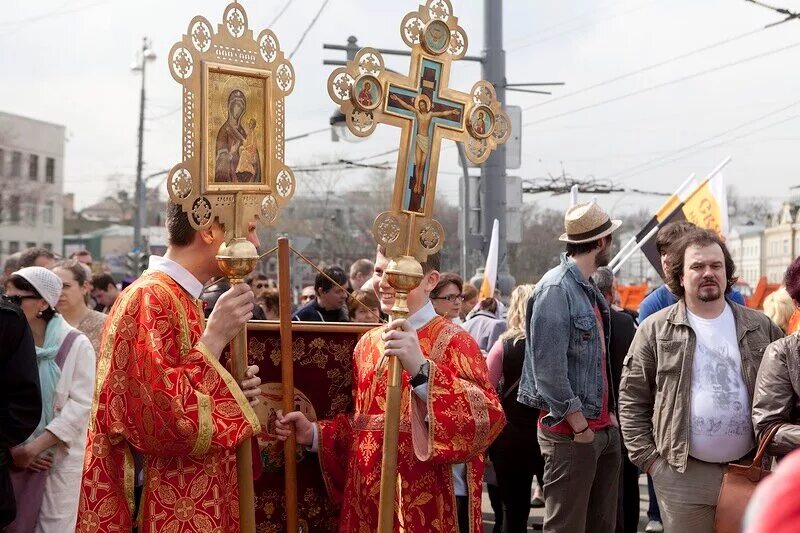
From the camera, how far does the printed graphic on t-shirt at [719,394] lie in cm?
480

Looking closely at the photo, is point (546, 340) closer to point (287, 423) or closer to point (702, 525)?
point (702, 525)

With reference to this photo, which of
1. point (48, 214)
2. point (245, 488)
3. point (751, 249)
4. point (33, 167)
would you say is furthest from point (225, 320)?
point (751, 249)

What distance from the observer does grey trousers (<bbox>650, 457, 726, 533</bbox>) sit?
482 cm

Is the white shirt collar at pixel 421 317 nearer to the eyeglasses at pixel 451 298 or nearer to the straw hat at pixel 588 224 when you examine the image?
the straw hat at pixel 588 224

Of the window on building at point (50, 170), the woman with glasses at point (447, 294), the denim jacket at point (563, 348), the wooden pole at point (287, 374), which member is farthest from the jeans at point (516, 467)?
the window on building at point (50, 170)

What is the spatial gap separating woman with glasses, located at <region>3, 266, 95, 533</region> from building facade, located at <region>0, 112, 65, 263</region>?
4266 centimetres

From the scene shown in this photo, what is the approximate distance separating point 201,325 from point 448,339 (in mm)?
939

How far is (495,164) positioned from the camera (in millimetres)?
13703

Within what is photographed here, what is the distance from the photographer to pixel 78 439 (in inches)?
221

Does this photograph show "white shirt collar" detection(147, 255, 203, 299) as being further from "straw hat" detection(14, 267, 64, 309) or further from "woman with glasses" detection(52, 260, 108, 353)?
"woman with glasses" detection(52, 260, 108, 353)

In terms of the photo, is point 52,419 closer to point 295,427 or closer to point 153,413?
point 295,427

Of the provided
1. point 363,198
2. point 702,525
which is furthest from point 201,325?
point 363,198

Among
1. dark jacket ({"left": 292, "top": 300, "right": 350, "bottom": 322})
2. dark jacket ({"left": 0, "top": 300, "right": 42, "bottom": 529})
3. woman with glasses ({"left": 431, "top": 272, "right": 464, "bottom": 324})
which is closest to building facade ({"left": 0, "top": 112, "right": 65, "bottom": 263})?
dark jacket ({"left": 292, "top": 300, "right": 350, "bottom": 322})

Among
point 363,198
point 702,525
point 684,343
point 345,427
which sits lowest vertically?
point 702,525
